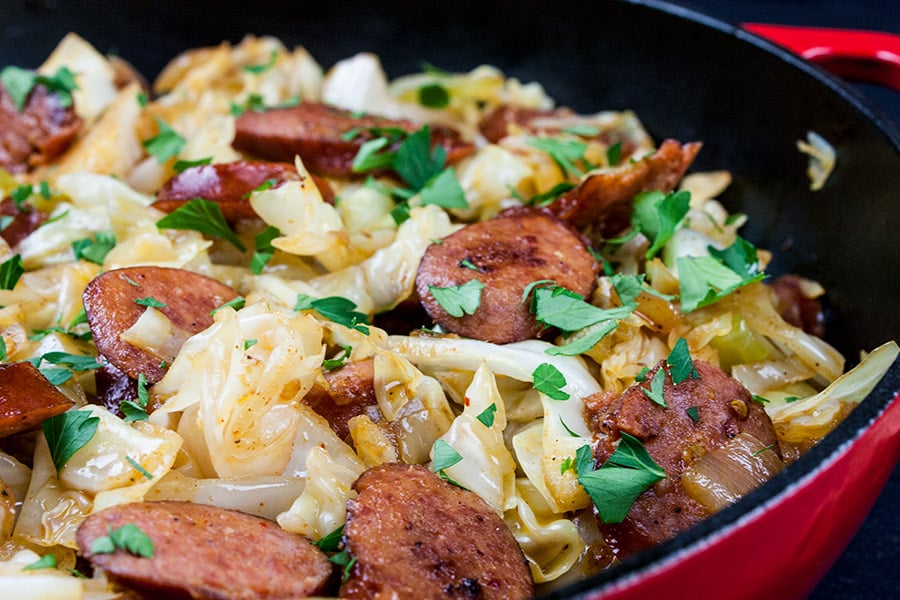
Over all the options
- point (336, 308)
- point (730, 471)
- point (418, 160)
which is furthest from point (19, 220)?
point (730, 471)

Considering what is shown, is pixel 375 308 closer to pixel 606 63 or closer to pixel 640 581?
pixel 640 581

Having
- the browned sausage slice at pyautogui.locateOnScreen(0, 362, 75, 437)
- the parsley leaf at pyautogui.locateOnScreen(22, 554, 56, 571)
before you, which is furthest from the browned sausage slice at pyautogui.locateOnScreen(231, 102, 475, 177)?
the parsley leaf at pyautogui.locateOnScreen(22, 554, 56, 571)

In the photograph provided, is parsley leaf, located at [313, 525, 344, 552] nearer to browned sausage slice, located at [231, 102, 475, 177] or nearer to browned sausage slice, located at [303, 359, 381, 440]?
browned sausage slice, located at [303, 359, 381, 440]

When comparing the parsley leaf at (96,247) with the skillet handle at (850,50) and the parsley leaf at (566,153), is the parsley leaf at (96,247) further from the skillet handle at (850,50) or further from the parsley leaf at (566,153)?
the skillet handle at (850,50)

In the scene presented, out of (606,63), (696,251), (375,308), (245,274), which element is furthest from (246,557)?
(606,63)

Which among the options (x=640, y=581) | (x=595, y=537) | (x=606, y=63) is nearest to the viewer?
(x=640, y=581)

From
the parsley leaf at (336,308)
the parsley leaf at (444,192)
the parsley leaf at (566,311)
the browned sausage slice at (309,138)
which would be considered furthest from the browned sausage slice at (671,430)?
the browned sausage slice at (309,138)
